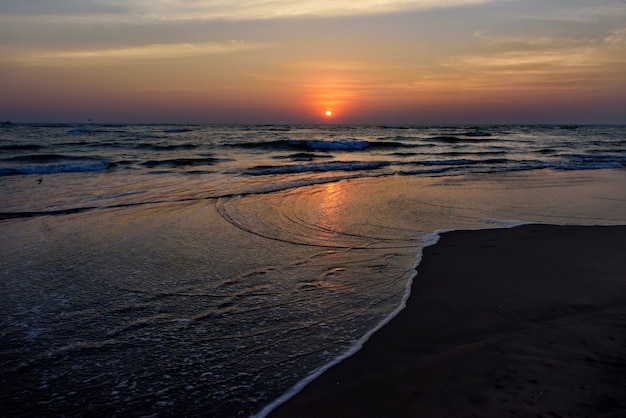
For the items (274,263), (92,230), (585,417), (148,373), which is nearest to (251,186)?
(92,230)

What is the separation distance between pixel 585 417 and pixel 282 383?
215 centimetres

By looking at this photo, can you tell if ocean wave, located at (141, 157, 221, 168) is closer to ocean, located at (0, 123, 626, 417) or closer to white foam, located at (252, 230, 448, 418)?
ocean, located at (0, 123, 626, 417)

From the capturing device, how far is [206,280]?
5.46m

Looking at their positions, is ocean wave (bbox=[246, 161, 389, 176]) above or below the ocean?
above

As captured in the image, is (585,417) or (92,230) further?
(92,230)

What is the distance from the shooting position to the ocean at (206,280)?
336 cm

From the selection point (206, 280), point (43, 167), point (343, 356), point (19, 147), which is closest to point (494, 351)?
point (343, 356)

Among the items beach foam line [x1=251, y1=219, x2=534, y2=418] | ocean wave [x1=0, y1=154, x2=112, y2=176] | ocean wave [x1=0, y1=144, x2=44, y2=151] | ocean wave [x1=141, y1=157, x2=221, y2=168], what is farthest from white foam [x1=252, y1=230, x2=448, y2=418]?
ocean wave [x1=0, y1=144, x2=44, y2=151]

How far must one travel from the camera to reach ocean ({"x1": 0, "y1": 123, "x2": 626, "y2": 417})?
3359mm

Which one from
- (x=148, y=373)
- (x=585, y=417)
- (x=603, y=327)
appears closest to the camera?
(x=585, y=417)

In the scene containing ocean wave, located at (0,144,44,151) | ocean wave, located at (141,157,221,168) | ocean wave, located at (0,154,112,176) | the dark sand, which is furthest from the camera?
ocean wave, located at (0,144,44,151)

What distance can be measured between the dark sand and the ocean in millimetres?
313

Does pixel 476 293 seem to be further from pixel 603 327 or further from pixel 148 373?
pixel 148 373

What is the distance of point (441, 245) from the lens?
7180 millimetres
